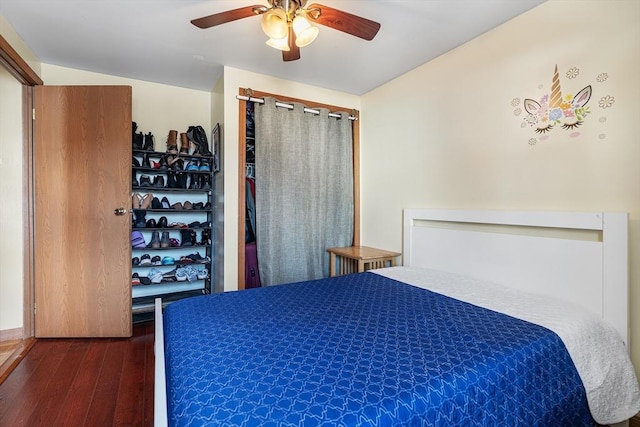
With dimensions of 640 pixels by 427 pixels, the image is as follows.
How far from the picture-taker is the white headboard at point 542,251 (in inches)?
59.9

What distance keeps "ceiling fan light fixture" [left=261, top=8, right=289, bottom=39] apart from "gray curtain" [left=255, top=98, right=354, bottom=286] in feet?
4.40

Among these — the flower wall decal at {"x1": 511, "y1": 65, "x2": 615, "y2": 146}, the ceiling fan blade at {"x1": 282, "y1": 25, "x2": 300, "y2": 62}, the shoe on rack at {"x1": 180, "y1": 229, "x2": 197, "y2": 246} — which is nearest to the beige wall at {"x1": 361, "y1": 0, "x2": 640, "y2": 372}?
the flower wall decal at {"x1": 511, "y1": 65, "x2": 615, "y2": 146}

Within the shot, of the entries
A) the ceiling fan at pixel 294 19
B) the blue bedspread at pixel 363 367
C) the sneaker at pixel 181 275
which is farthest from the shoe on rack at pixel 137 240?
the ceiling fan at pixel 294 19

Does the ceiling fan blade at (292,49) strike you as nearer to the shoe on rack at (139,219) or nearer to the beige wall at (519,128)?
the beige wall at (519,128)

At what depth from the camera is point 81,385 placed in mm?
1868

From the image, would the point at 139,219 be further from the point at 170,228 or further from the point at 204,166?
the point at 204,166

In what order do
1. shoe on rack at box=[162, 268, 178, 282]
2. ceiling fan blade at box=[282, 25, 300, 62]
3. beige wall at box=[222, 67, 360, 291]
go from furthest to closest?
1. shoe on rack at box=[162, 268, 178, 282]
2. beige wall at box=[222, 67, 360, 291]
3. ceiling fan blade at box=[282, 25, 300, 62]

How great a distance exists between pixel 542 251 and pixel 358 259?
4.39 feet

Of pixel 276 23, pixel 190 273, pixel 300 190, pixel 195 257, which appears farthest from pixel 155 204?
pixel 276 23

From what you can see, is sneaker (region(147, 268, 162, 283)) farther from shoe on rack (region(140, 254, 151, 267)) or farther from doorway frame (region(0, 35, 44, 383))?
doorway frame (region(0, 35, 44, 383))

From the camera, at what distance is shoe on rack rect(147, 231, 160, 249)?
9.47 feet

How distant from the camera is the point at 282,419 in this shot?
75 cm

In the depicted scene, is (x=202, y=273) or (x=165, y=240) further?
(x=202, y=273)

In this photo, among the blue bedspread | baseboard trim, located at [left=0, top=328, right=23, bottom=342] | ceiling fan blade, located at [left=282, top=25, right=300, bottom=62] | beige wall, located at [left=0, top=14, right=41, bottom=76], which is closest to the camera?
the blue bedspread
